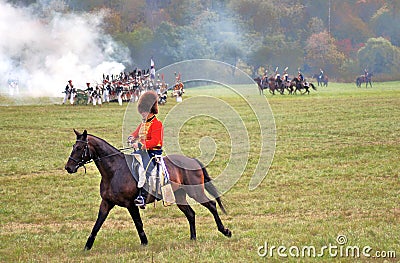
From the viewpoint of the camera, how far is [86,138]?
8.58 metres

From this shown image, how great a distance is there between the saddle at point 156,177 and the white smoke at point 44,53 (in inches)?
1526

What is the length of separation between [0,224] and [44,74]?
1627 inches

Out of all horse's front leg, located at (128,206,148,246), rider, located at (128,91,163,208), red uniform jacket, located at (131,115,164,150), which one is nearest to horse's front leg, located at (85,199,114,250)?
horse's front leg, located at (128,206,148,246)

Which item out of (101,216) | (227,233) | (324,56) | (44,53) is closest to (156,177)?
(101,216)

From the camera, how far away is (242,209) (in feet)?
38.1

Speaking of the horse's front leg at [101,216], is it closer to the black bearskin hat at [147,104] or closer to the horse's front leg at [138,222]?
the horse's front leg at [138,222]

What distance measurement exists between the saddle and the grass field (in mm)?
694

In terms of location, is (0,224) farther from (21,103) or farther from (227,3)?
(227,3)

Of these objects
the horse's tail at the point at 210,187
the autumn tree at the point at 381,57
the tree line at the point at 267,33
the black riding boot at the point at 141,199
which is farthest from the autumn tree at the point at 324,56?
the black riding boot at the point at 141,199

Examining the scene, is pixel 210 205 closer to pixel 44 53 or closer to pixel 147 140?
pixel 147 140

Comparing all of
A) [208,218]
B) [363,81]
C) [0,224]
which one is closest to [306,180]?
[208,218]

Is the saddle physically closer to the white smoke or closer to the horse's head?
the horse's head

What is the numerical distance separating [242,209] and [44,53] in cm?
4150

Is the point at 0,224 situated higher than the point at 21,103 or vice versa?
the point at 21,103
